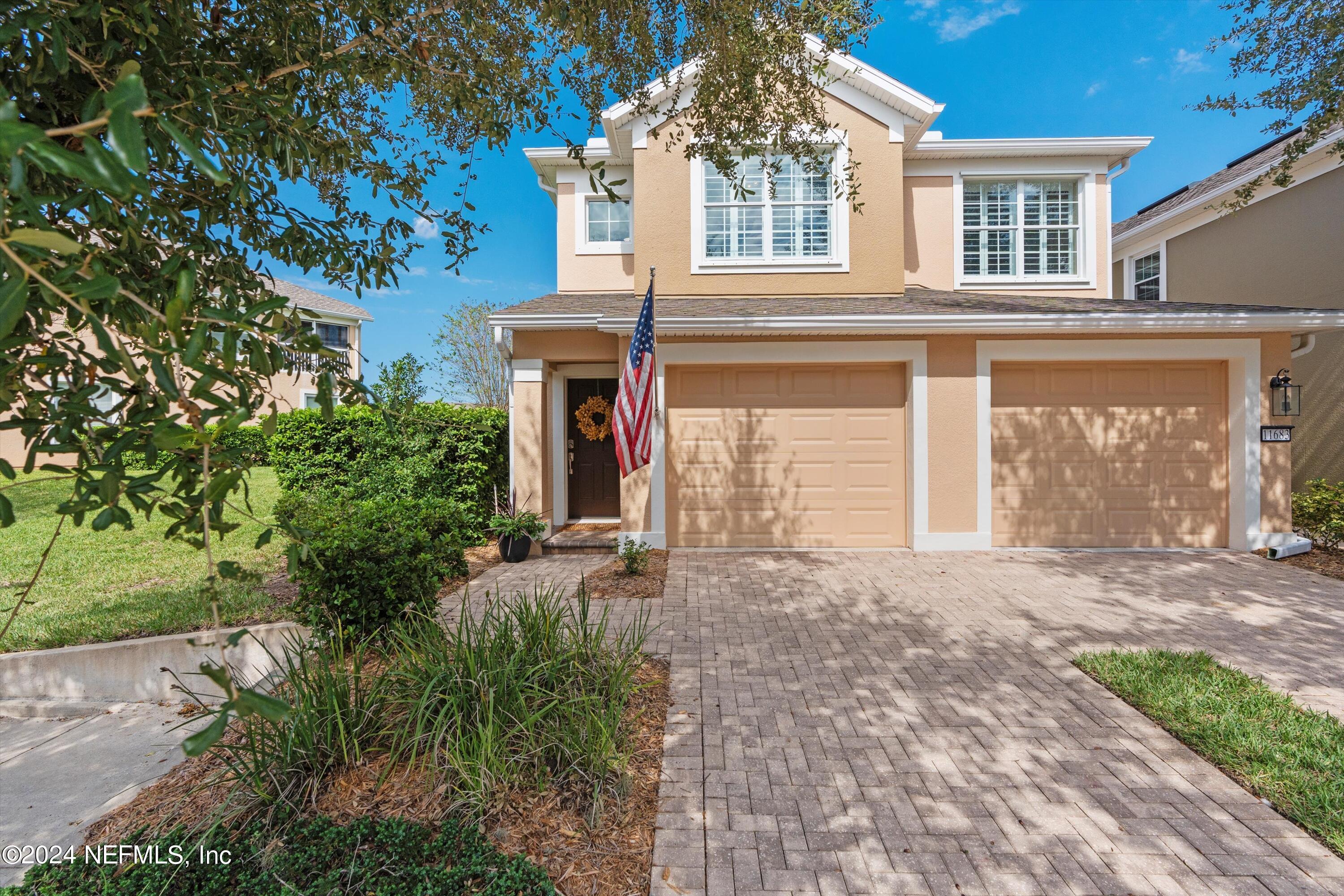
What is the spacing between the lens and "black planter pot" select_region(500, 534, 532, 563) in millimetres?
8477

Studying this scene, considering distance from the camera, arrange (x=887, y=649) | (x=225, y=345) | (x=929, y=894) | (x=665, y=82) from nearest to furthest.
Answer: (x=225, y=345) < (x=929, y=894) < (x=887, y=649) < (x=665, y=82)

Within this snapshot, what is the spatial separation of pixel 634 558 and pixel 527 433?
2.96 m

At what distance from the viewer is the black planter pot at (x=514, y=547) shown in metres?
8.48

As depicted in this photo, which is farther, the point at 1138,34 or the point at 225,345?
the point at 1138,34

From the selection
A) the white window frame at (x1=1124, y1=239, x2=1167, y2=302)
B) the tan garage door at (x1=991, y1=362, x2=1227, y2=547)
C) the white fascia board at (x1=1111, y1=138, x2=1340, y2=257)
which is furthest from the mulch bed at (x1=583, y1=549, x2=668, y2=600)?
the white window frame at (x1=1124, y1=239, x2=1167, y2=302)

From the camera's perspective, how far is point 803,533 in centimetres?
888

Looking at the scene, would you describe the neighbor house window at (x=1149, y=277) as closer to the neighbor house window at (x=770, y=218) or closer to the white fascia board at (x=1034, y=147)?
the white fascia board at (x=1034, y=147)

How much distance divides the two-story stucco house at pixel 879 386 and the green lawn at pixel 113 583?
405cm

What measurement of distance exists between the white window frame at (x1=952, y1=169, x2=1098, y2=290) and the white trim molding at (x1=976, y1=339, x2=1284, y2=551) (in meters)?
2.72

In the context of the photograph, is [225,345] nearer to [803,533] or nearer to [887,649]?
[887,649]

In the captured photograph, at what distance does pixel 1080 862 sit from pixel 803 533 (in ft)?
20.5

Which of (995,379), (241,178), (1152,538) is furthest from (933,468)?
(241,178)

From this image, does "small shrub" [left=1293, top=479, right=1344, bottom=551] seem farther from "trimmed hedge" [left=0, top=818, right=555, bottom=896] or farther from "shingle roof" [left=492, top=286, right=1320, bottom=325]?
"trimmed hedge" [left=0, top=818, right=555, bottom=896]

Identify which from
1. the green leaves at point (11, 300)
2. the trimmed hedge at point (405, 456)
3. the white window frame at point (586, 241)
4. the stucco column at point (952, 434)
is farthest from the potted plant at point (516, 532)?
the green leaves at point (11, 300)
